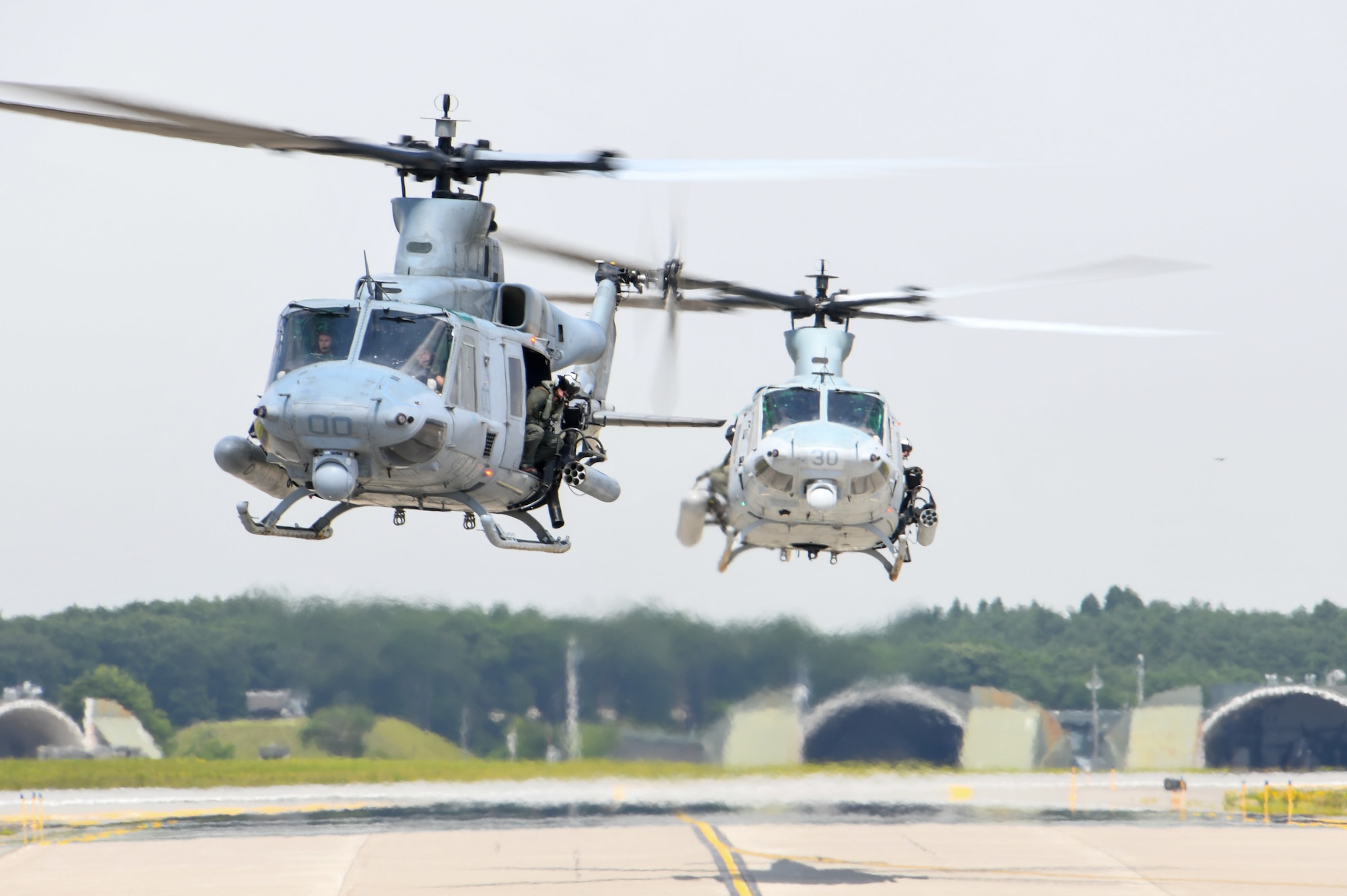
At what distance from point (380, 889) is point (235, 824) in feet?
46.9

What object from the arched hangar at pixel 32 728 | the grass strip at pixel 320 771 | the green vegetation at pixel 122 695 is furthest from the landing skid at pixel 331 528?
the arched hangar at pixel 32 728

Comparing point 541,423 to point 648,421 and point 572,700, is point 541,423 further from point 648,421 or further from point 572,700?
point 572,700

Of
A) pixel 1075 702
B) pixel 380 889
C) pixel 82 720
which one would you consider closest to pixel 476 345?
pixel 380 889

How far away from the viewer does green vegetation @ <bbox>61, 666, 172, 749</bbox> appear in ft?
121

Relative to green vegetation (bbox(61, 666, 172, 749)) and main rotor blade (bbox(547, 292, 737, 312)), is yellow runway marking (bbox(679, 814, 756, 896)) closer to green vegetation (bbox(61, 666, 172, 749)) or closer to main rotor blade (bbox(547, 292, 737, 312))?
main rotor blade (bbox(547, 292, 737, 312))

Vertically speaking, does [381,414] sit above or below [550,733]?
above

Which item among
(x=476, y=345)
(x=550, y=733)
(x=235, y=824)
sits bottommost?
(x=235, y=824)

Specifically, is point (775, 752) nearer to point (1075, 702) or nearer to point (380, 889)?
point (1075, 702)

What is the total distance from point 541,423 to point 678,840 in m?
15.8

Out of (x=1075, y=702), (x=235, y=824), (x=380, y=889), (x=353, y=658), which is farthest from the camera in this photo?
(x=1075, y=702)

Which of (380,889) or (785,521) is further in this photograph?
(380,889)

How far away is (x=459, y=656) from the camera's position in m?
33.9

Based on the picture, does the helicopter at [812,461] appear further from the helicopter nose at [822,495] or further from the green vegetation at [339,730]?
the green vegetation at [339,730]

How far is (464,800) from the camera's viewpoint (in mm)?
41906
